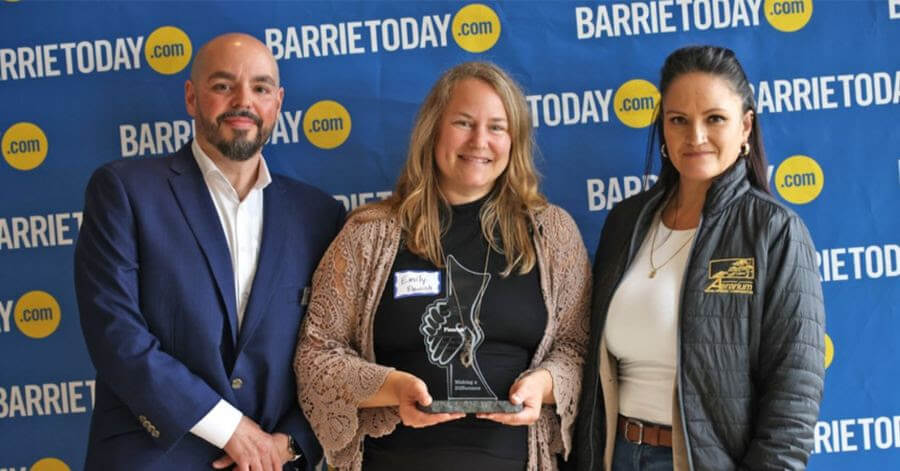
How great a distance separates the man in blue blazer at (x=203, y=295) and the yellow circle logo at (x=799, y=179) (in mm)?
1670

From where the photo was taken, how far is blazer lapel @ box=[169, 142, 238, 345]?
233cm

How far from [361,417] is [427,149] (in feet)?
2.68

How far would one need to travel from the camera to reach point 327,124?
295cm

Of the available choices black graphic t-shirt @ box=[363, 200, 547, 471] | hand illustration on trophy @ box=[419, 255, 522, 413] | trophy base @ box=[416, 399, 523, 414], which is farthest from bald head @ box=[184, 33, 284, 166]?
trophy base @ box=[416, 399, 523, 414]

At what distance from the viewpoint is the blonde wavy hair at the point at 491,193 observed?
2383mm

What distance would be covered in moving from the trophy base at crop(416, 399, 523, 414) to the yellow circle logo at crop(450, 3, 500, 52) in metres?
1.36

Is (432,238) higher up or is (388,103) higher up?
(388,103)

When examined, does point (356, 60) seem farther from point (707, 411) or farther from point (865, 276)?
point (865, 276)

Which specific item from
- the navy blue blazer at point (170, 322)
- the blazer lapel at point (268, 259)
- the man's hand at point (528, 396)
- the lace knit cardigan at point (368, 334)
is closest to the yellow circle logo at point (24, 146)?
the navy blue blazer at point (170, 322)

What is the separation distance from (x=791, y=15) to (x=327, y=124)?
1.70m

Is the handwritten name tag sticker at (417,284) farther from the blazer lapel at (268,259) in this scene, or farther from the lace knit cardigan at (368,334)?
the blazer lapel at (268,259)

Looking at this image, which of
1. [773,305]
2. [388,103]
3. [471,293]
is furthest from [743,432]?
[388,103]

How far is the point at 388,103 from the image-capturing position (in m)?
2.93

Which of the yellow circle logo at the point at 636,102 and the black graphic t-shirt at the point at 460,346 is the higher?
the yellow circle logo at the point at 636,102
